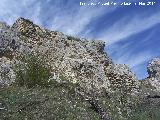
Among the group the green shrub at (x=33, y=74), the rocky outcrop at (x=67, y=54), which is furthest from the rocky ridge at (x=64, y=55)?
the green shrub at (x=33, y=74)

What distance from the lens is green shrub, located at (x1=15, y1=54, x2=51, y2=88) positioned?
3281cm

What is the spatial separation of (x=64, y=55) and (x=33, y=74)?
7907mm

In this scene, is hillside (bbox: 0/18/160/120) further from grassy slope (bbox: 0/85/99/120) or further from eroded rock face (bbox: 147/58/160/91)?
eroded rock face (bbox: 147/58/160/91)

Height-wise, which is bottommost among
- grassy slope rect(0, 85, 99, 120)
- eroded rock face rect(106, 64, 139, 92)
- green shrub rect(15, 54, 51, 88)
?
grassy slope rect(0, 85, 99, 120)

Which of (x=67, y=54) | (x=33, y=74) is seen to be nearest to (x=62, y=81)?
(x=33, y=74)

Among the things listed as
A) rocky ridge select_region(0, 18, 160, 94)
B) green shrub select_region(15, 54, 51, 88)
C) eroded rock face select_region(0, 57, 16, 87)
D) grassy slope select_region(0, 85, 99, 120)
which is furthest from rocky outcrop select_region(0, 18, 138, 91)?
grassy slope select_region(0, 85, 99, 120)

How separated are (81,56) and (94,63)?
208 centimetres

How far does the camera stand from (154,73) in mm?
Answer: 54375

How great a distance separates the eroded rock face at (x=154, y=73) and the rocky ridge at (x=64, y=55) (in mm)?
6203

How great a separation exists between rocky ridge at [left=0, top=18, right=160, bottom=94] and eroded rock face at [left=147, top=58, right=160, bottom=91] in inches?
244

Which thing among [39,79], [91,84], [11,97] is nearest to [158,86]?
[91,84]

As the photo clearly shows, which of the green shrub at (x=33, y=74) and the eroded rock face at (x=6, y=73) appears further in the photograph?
the eroded rock face at (x=6, y=73)

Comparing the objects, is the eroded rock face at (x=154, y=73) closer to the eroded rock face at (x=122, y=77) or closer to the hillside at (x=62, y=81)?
the hillside at (x=62, y=81)

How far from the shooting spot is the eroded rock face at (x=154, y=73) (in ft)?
159
